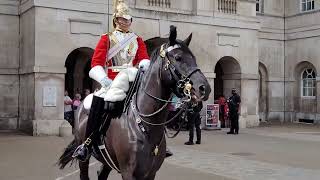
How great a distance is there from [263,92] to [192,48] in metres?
8.71

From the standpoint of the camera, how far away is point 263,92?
98.0ft

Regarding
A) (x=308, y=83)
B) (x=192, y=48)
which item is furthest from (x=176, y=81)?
(x=308, y=83)

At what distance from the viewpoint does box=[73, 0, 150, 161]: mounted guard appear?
5.53 meters

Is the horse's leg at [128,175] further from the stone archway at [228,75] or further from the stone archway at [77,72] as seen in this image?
the stone archway at [228,75]

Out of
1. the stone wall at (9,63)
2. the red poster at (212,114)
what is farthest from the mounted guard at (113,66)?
the red poster at (212,114)

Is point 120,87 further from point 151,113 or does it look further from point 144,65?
point 151,113

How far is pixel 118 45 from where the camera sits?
5789 mm

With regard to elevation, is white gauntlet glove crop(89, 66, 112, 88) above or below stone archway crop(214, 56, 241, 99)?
below

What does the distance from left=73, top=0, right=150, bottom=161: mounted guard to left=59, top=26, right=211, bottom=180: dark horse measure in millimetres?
307

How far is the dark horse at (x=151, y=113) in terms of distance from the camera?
483 centimetres

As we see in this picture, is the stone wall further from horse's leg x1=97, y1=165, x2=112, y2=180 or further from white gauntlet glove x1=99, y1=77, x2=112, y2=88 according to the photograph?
white gauntlet glove x1=99, y1=77, x2=112, y2=88

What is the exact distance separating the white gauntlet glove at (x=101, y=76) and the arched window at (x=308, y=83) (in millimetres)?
24823

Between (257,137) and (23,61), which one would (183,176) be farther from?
(23,61)

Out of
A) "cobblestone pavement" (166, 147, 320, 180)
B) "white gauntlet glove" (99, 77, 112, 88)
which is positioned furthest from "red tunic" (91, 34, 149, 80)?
"cobblestone pavement" (166, 147, 320, 180)
